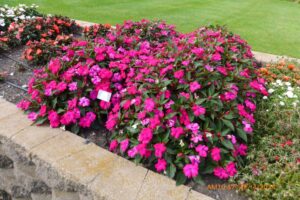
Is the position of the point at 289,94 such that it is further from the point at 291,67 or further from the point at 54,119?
the point at 54,119

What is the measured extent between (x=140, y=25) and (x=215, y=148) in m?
2.24

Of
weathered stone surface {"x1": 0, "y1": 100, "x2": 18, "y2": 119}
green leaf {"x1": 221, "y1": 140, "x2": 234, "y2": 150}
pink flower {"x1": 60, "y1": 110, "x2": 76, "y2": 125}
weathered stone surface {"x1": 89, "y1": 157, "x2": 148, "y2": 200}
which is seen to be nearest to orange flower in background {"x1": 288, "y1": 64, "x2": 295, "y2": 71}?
green leaf {"x1": 221, "y1": 140, "x2": 234, "y2": 150}

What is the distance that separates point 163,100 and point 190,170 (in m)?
0.52

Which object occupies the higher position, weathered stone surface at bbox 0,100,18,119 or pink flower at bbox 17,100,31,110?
pink flower at bbox 17,100,31,110

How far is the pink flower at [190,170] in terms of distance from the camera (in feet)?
6.07

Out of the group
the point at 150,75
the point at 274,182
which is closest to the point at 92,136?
the point at 150,75

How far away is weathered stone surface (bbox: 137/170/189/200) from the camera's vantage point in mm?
1763

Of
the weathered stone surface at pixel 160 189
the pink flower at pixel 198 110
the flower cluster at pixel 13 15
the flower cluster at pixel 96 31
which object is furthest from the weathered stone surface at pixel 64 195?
the flower cluster at pixel 13 15

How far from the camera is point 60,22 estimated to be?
4.32 m

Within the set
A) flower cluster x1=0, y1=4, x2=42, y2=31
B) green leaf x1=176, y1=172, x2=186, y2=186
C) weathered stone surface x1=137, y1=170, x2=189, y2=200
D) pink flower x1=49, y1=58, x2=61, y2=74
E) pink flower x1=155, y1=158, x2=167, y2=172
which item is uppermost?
pink flower x1=49, y1=58, x2=61, y2=74

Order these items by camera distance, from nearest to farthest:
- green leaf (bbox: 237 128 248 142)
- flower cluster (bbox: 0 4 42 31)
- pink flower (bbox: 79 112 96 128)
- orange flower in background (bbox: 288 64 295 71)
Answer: green leaf (bbox: 237 128 248 142) → pink flower (bbox: 79 112 96 128) → orange flower in background (bbox: 288 64 295 71) → flower cluster (bbox: 0 4 42 31)

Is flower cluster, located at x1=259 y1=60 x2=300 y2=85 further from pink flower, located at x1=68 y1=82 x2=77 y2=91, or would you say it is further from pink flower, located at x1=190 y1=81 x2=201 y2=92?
pink flower, located at x1=68 y1=82 x2=77 y2=91

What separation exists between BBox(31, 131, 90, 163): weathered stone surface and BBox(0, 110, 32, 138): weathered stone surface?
0.30 meters

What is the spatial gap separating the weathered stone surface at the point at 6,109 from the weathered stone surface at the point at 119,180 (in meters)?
1.09
